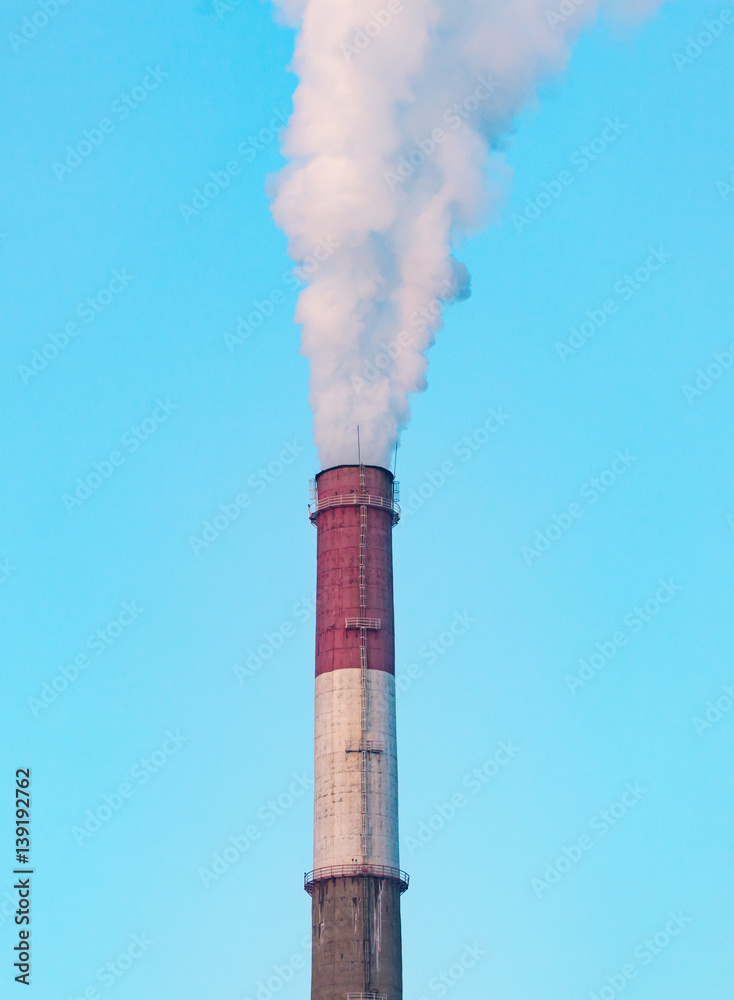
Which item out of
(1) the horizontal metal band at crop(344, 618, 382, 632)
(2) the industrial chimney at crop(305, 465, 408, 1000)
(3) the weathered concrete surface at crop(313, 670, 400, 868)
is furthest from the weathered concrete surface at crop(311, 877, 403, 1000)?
(1) the horizontal metal band at crop(344, 618, 382, 632)

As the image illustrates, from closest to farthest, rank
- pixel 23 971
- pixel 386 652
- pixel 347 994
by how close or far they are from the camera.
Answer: pixel 23 971 → pixel 347 994 → pixel 386 652

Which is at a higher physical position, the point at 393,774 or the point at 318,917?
the point at 393,774

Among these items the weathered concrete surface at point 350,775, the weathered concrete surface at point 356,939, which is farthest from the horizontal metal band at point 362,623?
the weathered concrete surface at point 356,939

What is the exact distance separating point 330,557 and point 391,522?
132 inches

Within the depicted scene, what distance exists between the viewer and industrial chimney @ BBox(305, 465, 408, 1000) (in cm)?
6838

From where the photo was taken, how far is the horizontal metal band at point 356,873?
69.1 m

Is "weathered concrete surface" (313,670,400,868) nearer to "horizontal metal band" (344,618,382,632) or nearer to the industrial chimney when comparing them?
the industrial chimney

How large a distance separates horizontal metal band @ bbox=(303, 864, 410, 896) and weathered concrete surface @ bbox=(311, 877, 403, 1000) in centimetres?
17

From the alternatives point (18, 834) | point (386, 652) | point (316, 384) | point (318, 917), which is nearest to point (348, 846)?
point (318, 917)

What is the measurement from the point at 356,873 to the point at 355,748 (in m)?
5.05

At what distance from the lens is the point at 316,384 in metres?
75.8

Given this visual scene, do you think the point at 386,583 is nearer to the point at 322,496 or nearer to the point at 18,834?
the point at 322,496

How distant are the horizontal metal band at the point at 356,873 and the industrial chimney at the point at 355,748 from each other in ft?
0.13

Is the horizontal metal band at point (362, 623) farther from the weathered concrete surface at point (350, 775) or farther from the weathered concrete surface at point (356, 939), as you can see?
the weathered concrete surface at point (356, 939)
